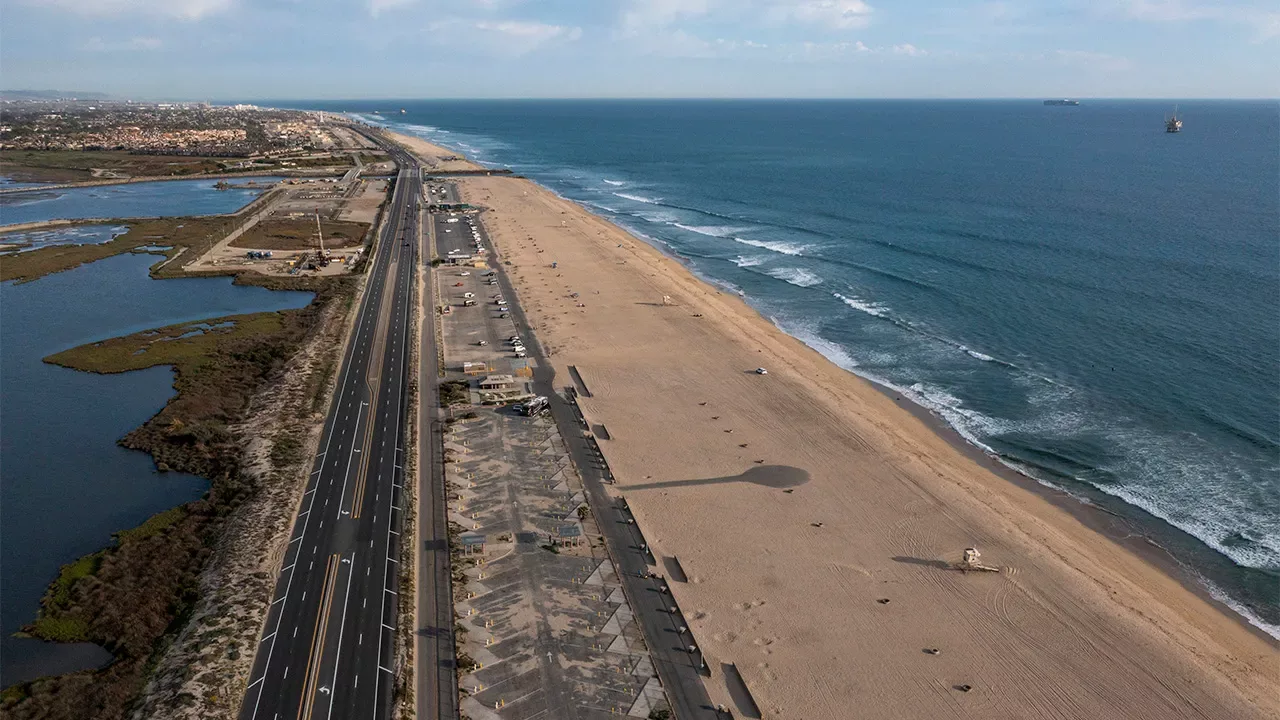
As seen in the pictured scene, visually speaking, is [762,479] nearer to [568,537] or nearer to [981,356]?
[568,537]

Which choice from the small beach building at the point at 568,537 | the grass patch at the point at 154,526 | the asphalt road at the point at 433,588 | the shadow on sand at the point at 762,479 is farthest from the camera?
the shadow on sand at the point at 762,479

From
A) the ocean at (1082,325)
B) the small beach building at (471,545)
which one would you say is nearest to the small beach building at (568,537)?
the small beach building at (471,545)

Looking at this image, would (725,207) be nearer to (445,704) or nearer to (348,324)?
(348,324)

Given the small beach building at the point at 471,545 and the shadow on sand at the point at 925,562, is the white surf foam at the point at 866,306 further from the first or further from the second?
the small beach building at the point at 471,545

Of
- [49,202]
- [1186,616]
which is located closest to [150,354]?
[1186,616]

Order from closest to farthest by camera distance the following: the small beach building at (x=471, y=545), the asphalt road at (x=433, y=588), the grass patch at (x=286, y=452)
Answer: the asphalt road at (x=433, y=588) < the small beach building at (x=471, y=545) < the grass patch at (x=286, y=452)

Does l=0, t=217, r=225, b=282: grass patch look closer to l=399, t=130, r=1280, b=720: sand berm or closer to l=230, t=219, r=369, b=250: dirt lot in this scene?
l=230, t=219, r=369, b=250: dirt lot
